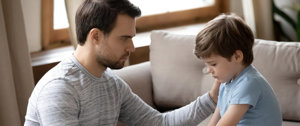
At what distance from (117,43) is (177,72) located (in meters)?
0.83

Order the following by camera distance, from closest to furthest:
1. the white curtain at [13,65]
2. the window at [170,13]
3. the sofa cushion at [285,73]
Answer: the white curtain at [13,65], the sofa cushion at [285,73], the window at [170,13]

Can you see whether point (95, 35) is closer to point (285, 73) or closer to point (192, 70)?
point (192, 70)

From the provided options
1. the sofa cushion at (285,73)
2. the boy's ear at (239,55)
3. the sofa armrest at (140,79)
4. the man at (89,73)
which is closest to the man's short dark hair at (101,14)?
the man at (89,73)

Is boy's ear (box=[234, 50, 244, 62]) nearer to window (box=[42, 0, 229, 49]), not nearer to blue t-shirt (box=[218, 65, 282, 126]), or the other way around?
blue t-shirt (box=[218, 65, 282, 126])

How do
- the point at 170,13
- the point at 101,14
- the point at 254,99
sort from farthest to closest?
the point at 170,13, the point at 101,14, the point at 254,99

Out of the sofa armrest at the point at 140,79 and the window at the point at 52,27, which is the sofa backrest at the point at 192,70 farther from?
the window at the point at 52,27

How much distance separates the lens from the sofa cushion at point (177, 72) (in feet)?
8.09

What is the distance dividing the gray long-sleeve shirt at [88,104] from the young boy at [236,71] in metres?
0.28

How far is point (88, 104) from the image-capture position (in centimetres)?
170

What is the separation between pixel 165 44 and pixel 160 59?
0.29 ft

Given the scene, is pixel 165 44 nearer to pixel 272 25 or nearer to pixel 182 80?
pixel 182 80

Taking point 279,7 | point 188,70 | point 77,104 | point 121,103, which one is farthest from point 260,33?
point 77,104

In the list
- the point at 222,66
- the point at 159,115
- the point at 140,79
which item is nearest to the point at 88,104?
the point at 159,115

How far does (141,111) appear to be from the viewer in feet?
6.41
